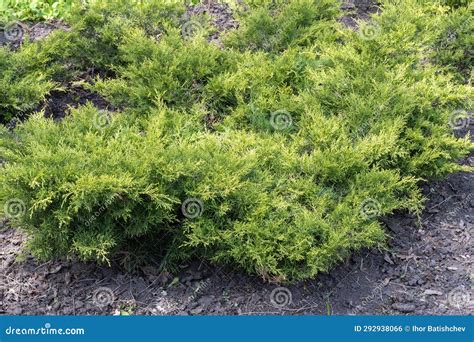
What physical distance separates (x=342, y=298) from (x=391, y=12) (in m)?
3.08

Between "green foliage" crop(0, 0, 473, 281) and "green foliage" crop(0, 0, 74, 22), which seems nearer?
"green foliage" crop(0, 0, 473, 281)

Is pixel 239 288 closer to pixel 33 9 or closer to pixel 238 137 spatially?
pixel 238 137

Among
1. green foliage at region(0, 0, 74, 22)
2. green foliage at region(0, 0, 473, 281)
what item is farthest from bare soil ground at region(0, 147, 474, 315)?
green foliage at region(0, 0, 74, 22)

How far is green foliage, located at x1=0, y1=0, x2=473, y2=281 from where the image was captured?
4312 millimetres

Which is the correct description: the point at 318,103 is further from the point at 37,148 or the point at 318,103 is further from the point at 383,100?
the point at 37,148

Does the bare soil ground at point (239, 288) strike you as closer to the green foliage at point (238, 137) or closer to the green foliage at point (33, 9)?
the green foliage at point (238, 137)

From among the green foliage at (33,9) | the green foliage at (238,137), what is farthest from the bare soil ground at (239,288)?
the green foliage at (33,9)

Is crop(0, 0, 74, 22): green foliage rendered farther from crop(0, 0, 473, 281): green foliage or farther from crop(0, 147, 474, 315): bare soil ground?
crop(0, 147, 474, 315): bare soil ground

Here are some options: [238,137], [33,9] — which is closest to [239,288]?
[238,137]

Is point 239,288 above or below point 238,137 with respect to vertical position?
below

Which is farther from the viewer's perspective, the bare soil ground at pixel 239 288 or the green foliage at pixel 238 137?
the bare soil ground at pixel 239 288

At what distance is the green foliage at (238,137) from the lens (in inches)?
170

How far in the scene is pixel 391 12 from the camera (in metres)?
6.28

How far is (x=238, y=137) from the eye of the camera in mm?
5012
